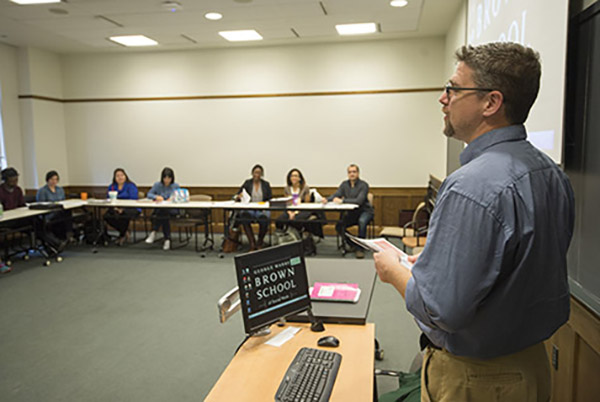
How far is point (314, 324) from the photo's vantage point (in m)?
1.99

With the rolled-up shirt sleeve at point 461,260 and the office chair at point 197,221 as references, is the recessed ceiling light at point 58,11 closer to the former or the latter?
the office chair at point 197,221

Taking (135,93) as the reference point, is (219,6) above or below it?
above

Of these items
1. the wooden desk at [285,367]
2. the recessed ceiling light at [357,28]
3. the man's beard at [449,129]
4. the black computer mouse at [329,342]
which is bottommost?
the wooden desk at [285,367]

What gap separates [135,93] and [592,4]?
315 inches

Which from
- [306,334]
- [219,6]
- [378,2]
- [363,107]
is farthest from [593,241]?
[363,107]

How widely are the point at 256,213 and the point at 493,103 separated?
228 inches

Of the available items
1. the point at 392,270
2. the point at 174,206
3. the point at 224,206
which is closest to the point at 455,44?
the point at 224,206

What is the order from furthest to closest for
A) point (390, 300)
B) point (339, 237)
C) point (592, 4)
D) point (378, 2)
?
point (339, 237), point (378, 2), point (390, 300), point (592, 4)

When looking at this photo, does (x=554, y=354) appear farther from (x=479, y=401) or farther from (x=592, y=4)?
(x=592, y=4)

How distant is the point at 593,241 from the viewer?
1862 mm

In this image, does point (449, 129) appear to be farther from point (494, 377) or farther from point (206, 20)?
point (206, 20)

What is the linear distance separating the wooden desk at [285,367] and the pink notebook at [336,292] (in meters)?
0.21

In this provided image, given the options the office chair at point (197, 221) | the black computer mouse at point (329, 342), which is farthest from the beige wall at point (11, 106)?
the black computer mouse at point (329, 342)

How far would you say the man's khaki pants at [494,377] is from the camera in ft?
3.83
